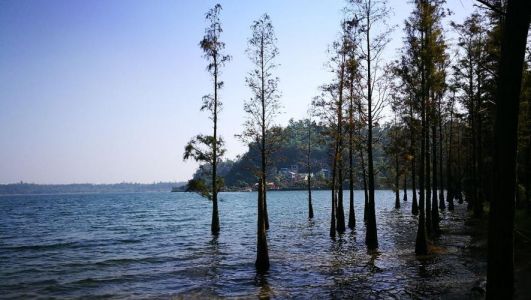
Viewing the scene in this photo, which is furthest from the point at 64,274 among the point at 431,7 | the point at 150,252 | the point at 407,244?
the point at 431,7

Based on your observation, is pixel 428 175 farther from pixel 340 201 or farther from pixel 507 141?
pixel 507 141

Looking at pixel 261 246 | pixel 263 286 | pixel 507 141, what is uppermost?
pixel 507 141

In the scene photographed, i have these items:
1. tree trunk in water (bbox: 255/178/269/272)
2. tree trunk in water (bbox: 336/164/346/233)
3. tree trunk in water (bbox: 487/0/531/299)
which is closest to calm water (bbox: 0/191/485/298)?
tree trunk in water (bbox: 255/178/269/272)

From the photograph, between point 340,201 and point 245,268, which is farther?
point 340,201

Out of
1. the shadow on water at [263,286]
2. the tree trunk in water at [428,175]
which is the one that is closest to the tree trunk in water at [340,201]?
the tree trunk in water at [428,175]

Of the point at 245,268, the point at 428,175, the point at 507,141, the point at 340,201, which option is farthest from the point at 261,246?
the point at 507,141

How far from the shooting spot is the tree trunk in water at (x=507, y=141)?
7.26m

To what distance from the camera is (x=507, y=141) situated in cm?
747

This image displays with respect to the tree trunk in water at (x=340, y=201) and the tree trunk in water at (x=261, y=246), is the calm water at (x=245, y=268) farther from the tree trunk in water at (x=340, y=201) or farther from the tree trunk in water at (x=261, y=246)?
the tree trunk in water at (x=340, y=201)

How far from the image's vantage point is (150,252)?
31266mm

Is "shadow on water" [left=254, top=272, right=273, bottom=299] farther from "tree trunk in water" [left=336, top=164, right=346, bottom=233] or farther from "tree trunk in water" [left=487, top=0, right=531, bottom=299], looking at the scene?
"tree trunk in water" [left=336, top=164, right=346, bottom=233]

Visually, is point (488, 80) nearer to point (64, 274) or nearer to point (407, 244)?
point (407, 244)

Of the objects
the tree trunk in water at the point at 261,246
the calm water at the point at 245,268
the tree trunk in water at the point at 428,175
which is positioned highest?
the tree trunk in water at the point at 428,175

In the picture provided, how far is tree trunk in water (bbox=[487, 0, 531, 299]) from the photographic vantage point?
7.26 m
